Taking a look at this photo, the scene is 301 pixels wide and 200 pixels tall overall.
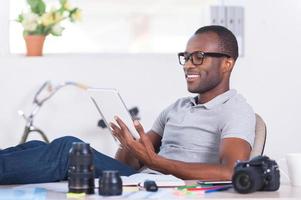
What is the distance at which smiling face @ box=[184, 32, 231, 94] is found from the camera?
8.18 feet

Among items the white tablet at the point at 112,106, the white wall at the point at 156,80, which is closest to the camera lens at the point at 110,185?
the white tablet at the point at 112,106

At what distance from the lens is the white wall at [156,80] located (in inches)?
146

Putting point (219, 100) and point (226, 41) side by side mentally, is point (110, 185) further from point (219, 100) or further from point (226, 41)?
point (226, 41)

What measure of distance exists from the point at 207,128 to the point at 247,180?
77 cm

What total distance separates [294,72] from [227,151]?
1928 millimetres

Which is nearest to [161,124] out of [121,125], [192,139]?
[192,139]

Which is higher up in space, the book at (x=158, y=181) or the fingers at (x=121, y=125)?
the fingers at (x=121, y=125)

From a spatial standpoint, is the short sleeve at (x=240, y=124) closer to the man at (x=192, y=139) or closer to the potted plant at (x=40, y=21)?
the man at (x=192, y=139)

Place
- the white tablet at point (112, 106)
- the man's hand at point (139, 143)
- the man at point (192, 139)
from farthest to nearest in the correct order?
the white tablet at point (112, 106)
the man's hand at point (139, 143)
the man at point (192, 139)

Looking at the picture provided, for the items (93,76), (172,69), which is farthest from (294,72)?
(93,76)

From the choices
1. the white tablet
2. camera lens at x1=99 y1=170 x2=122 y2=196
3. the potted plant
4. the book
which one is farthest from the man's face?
the potted plant

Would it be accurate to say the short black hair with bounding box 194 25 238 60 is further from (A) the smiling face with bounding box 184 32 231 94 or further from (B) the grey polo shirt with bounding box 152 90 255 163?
(B) the grey polo shirt with bounding box 152 90 255 163

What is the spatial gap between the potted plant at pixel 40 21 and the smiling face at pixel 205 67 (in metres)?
1.44

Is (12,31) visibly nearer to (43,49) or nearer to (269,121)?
(43,49)
